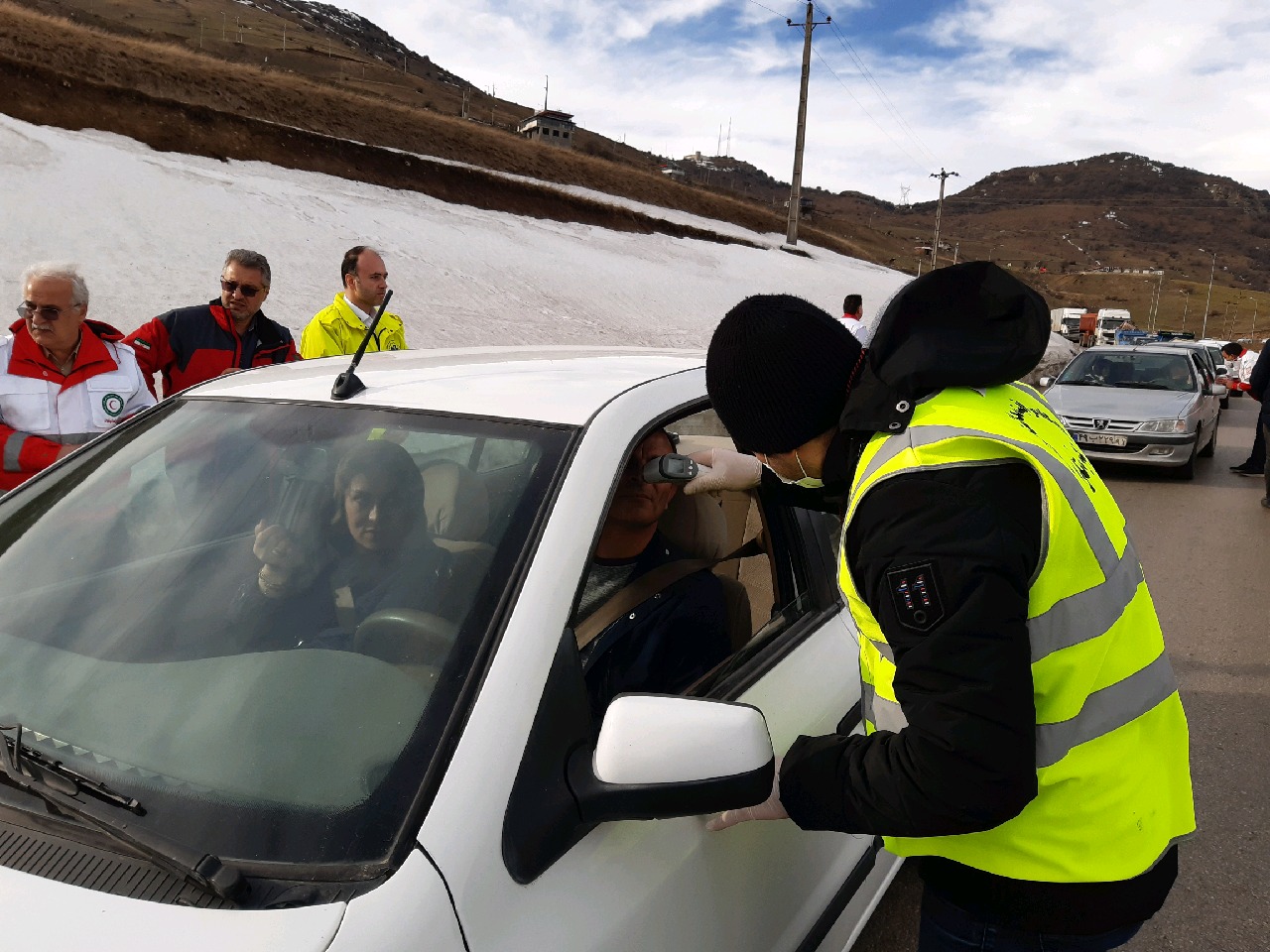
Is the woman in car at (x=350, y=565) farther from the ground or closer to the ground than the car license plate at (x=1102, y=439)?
farther from the ground

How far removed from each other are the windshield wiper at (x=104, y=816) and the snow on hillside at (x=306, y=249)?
13512mm

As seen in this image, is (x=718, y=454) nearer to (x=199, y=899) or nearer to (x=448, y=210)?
(x=199, y=899)

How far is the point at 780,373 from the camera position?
1460 millimetres

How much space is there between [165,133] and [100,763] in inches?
1093

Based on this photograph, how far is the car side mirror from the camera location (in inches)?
51.2

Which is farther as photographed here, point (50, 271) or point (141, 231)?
point (141, 231)

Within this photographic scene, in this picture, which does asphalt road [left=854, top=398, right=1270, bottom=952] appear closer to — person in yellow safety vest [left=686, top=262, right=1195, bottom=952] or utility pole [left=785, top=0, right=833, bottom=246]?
person in yellow safety vest [left=686, top=262, right=1195, bottom=952]

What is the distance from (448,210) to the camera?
97.2ft

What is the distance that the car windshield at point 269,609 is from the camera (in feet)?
4.30

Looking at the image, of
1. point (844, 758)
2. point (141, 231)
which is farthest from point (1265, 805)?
point (141, 231)

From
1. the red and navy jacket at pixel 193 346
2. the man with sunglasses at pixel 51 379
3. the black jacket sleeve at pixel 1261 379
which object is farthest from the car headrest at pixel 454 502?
the black jacket sleeve at pixel 1261 379

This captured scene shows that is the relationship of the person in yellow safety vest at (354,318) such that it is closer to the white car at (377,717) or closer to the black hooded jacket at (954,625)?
the white car at (377,717)

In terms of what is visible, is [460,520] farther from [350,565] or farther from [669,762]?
[669,762]

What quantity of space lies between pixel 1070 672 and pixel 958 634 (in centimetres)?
23
